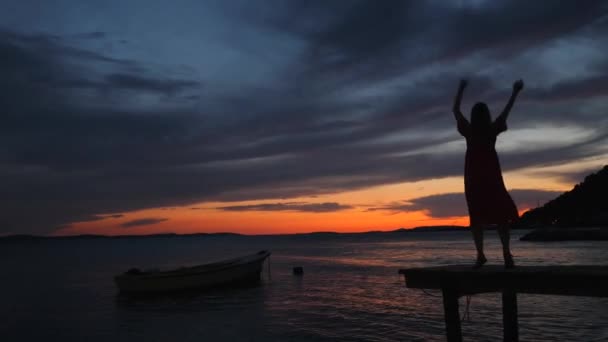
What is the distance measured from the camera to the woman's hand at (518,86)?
676 centimetres

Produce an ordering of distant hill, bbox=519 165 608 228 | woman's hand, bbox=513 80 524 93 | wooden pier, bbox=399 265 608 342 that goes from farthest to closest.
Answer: distant hill, bbox=519 165 608 228, woman's hand, bbox=513 80 524 93, wooden pier, bbox=399 265 608 342

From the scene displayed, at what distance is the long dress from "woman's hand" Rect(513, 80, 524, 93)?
47 cm

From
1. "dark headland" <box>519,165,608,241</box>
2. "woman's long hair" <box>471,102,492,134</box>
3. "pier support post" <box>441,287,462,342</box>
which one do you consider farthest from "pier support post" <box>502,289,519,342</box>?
"dark headland" <box>519,165,608,241</box>

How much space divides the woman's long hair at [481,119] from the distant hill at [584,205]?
14060cm

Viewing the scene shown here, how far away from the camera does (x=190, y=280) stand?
115 feet

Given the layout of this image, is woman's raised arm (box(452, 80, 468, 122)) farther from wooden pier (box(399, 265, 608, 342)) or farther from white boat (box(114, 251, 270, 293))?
white boat (box(114, 251, 270, 293))

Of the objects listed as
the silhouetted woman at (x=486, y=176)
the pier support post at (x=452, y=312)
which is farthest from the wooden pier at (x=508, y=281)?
the silhouetted woman at (x=486, y=176)

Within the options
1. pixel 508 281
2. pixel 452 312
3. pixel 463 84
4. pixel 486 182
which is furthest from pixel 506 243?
pixel 463 84

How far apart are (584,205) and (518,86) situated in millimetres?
157673

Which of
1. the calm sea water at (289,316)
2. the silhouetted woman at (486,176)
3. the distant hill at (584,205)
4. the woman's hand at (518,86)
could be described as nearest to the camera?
the woman's hand at (518,86)

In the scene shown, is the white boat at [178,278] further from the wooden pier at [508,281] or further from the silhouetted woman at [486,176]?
the silhouetted woman at [486,176]

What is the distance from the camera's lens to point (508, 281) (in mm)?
6371

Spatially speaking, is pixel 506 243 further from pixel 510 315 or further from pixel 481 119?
pixel 510 315

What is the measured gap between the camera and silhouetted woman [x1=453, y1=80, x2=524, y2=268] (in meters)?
6.96
